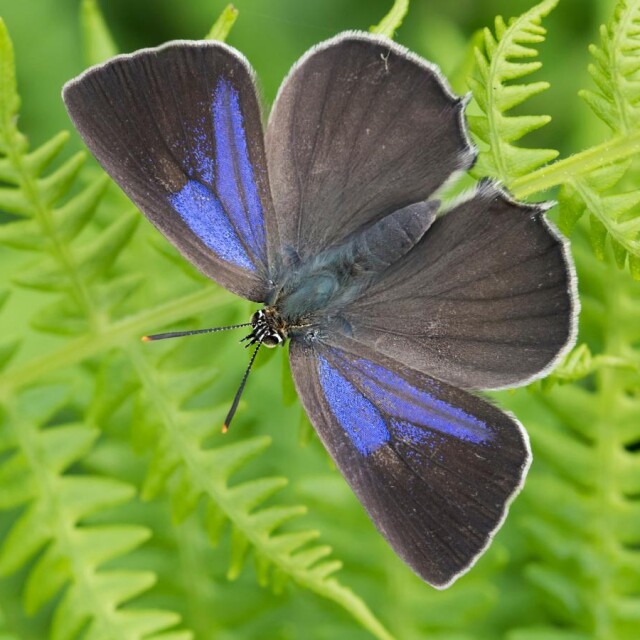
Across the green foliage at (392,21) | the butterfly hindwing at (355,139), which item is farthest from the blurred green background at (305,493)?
the green foliage at (392,21)

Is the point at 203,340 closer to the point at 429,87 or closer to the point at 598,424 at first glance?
the point at 429,87

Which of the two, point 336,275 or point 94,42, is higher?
point 94,42

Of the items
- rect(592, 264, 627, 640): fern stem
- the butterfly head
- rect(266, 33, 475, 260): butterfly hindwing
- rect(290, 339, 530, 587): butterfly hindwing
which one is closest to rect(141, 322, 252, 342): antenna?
the butterfly head

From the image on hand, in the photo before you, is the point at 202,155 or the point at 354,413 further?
the point at 202,155

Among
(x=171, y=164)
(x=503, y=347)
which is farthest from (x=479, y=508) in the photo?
(x=171, y=164)

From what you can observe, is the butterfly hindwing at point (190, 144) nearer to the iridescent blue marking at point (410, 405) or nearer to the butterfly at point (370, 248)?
the butterfly at point (370, 248)

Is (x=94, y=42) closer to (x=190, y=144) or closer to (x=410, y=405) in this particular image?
(x=190, y=144)

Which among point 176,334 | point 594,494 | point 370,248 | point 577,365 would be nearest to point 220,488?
point 176,334

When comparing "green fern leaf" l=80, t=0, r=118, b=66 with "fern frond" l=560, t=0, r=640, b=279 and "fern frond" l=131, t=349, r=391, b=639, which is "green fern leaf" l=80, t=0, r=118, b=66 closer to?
"fern frond" l=131, t=349, r=391, b=639
